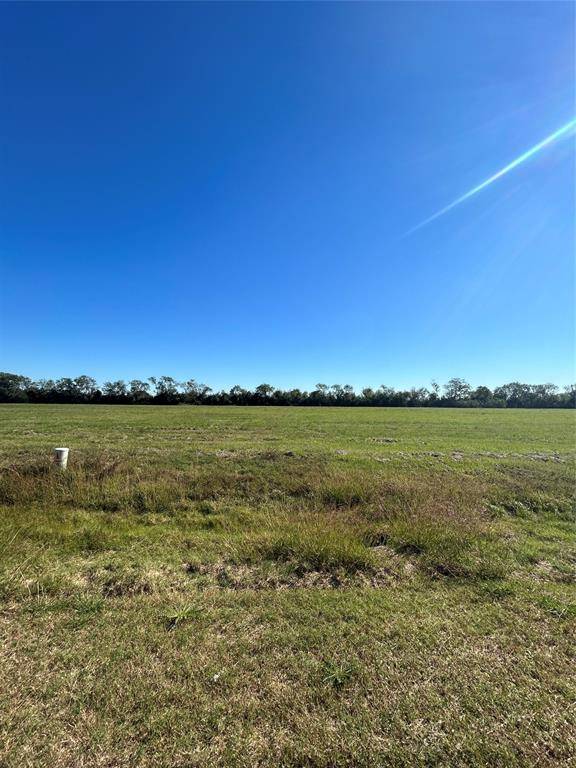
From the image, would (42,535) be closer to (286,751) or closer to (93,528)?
(93,528)

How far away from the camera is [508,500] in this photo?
8.94 m

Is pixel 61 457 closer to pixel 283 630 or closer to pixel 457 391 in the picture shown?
pixel 283 630

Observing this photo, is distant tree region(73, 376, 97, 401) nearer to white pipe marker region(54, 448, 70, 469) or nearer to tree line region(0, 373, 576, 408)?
tree line region(0, 373, 576, 408)

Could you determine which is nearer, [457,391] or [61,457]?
[61,457]

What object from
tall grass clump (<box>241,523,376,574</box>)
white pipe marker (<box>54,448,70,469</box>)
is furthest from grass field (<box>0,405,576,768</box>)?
white pipe marker (<box>54,448,70,469</box>)

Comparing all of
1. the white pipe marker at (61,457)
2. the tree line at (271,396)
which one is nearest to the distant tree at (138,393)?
the tree line at (271,396)

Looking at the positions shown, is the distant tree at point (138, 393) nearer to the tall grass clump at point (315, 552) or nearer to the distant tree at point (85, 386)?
the distant tree at point (85, 386)

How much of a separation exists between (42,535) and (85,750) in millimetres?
4814

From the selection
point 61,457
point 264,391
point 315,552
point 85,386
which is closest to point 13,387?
point 85,386

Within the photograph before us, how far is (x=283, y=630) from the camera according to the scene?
3.81 metres

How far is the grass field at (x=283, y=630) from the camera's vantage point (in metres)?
2.57

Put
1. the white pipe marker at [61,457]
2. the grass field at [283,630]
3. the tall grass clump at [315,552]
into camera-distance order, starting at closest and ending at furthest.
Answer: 1. the grass field at [283,630]
2. the tall grass clump at [315,552]
3. the white pipe marker at [61,457]

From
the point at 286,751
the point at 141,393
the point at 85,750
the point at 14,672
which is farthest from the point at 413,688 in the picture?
the point at 141,393

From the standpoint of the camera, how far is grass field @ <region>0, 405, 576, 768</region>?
2.57m
